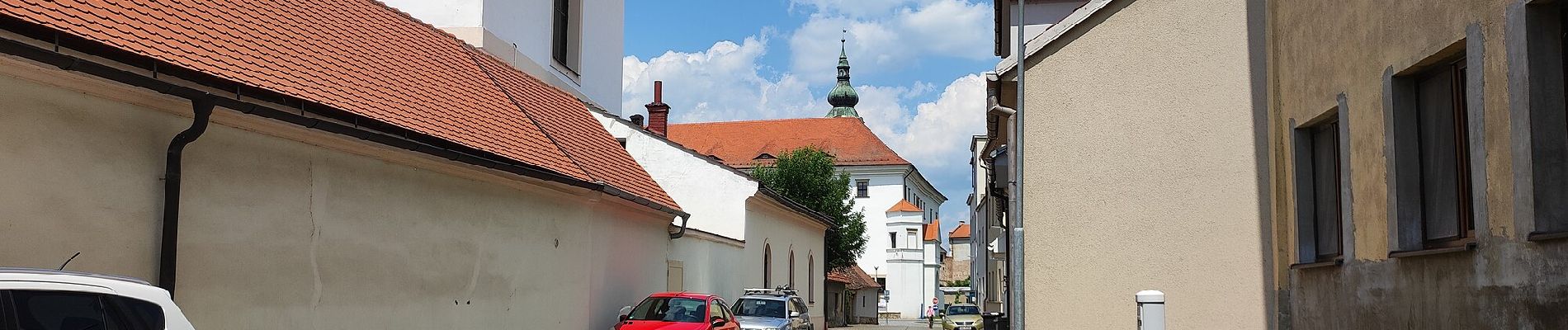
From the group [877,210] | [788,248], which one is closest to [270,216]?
[788,248]

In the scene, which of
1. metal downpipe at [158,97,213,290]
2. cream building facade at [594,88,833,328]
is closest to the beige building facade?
metal downpipe at [158,97,213,290]

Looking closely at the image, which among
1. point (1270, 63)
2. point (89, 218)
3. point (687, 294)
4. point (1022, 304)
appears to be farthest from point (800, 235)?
point (89, 218)

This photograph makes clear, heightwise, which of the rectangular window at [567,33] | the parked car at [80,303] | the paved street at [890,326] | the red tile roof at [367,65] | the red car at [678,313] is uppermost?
the rectangular window at [567,33]

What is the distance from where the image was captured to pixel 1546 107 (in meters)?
6.52

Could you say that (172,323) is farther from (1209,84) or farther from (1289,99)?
(1209,84)

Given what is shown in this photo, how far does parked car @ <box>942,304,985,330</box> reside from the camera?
38750 millimetres

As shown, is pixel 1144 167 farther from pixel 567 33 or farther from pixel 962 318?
pixel 962 318

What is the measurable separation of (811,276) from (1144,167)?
26423 millimetres

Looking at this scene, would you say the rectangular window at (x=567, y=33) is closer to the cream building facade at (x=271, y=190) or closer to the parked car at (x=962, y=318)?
the cream building facade at (x=271, y=190)

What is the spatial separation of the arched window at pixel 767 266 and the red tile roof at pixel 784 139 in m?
49.9

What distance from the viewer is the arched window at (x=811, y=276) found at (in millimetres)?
38594

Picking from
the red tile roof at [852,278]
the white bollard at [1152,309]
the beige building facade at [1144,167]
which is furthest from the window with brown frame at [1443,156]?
the red tile roof at [852,278]

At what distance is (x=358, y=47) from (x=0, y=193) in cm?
779

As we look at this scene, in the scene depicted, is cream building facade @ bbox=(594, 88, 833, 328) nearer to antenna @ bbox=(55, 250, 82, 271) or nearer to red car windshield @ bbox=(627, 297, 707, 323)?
red car windshield @ bbox=(627, 297, 707, 323)
